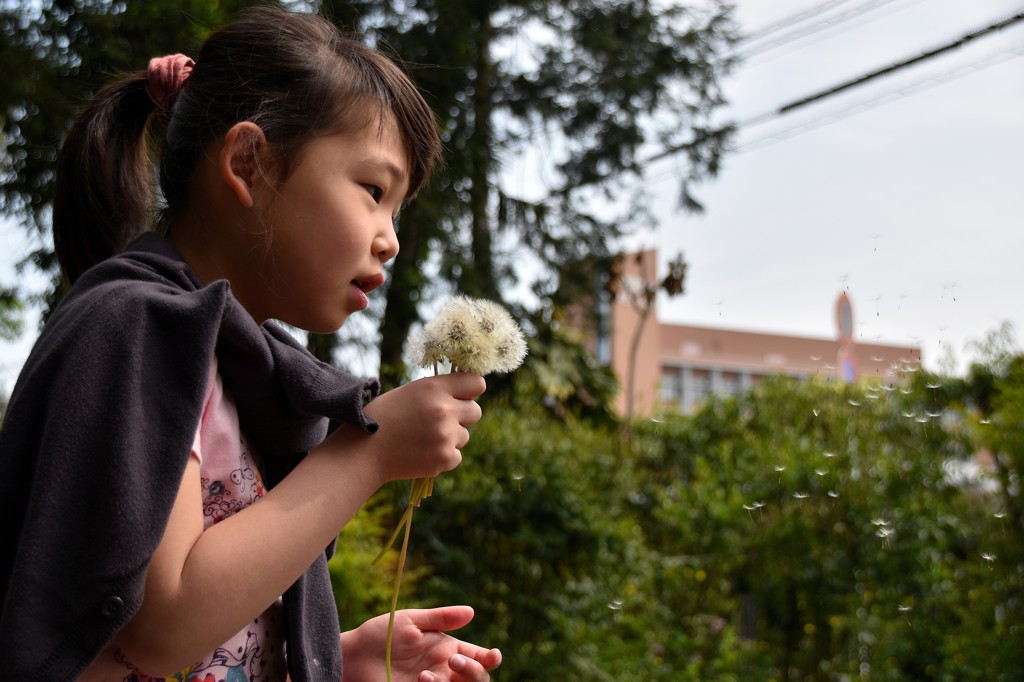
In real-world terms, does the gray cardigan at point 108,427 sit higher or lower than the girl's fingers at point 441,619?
higher

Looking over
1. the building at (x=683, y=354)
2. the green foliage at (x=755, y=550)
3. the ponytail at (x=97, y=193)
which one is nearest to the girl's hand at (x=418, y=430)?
the ponytail at (x=97, y=193)

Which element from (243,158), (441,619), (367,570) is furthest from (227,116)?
(367,570)

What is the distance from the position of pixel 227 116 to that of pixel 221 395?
0.35 meters

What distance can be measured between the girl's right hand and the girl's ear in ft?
0.97

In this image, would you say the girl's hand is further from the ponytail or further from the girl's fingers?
the ponytail

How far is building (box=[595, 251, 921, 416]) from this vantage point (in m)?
6.23

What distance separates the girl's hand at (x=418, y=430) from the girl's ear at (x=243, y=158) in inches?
11.7

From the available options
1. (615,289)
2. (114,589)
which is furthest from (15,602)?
(615,289)

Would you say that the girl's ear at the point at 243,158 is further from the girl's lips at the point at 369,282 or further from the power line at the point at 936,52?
the power line at the point at 936,52

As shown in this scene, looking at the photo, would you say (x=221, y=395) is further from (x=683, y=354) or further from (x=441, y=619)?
(x=683, y=354)

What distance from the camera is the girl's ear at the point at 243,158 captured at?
1.12 meters

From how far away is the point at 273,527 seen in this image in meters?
0.93

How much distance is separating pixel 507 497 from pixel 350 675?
360 centimetres

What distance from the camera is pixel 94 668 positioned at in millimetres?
912
